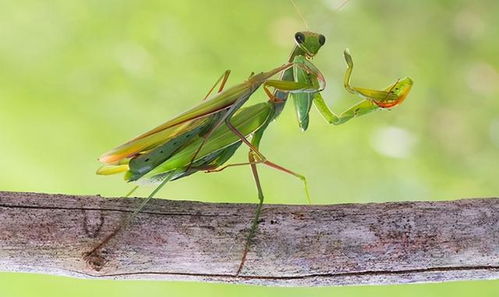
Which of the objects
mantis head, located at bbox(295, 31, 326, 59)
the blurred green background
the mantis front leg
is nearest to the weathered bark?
the mantis front leg

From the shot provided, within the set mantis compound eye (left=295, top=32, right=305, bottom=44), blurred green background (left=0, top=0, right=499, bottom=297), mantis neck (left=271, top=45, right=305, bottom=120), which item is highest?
mantis compound eye (left=295, top=32, right=305, bottom=44)

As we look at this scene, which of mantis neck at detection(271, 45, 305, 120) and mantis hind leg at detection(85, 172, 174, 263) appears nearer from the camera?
mantis hind leg at detection(85, 172, 174, 263)

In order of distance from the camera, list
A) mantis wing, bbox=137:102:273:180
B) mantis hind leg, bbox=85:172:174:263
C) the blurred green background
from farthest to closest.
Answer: the blurred green background < mantis wing, bbox=137:102:273:180 < mantis hind leg, bbox=85:172:174:263

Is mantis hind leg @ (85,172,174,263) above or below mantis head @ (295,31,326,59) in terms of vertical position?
below

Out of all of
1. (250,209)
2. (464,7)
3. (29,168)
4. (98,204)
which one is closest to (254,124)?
(250,209)

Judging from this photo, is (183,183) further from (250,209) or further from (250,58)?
(250,209)

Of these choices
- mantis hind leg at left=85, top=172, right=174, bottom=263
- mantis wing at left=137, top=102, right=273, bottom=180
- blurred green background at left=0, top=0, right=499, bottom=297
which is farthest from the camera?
blurred green background at left=0, top=0, right=499, bottom=297

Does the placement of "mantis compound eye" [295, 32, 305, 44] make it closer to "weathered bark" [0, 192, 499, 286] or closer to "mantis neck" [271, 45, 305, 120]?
"mantis neck" [271, 45, 305, 120]
